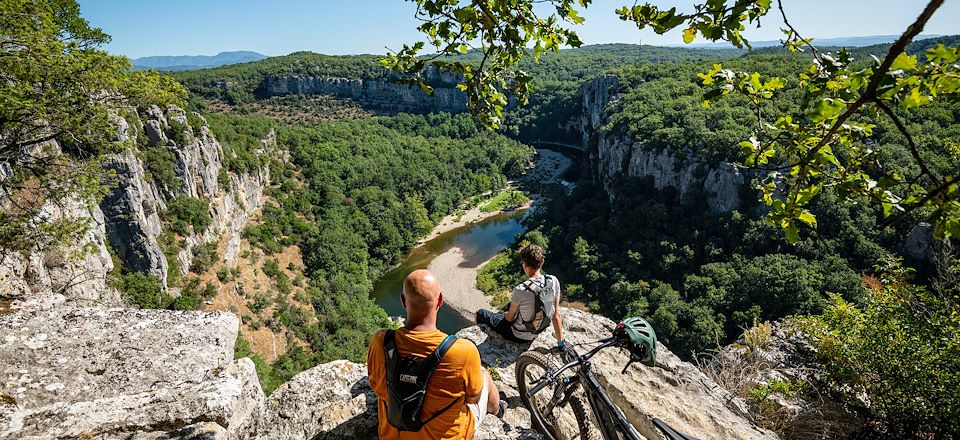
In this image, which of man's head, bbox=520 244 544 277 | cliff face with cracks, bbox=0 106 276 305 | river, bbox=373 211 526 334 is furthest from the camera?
river, bbox=373 211 526 334

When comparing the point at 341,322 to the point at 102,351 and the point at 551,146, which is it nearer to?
the point at 102,351

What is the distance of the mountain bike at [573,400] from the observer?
3.60 metres

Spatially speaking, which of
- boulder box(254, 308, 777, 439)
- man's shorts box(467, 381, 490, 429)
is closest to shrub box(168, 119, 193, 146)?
boulder box(254, 308, 777, 439)

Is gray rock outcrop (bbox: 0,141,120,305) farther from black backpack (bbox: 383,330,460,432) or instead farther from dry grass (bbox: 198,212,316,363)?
dry grass (bbox: 198,212,316,363)

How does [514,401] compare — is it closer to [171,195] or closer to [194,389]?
[194,389]

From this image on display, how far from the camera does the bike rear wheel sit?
419cm

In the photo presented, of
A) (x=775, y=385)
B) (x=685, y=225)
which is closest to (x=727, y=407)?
(x=775, y=385)

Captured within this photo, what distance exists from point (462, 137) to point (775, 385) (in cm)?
9811

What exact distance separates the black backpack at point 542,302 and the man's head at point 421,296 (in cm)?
246

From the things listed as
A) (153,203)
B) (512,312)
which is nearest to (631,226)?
(153,203)

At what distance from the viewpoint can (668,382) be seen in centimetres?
562

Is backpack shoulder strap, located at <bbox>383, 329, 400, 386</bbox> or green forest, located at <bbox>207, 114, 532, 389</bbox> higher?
backpack shoulder strap, located at <bbox>383, 329, 400, 386</bbox>

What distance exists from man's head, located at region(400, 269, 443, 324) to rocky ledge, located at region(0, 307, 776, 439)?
5.40 feet

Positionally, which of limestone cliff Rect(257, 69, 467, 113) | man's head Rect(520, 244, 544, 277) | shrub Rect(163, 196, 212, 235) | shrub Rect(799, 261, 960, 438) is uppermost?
limestone cliff Rect(257, 69, 467, 113)
